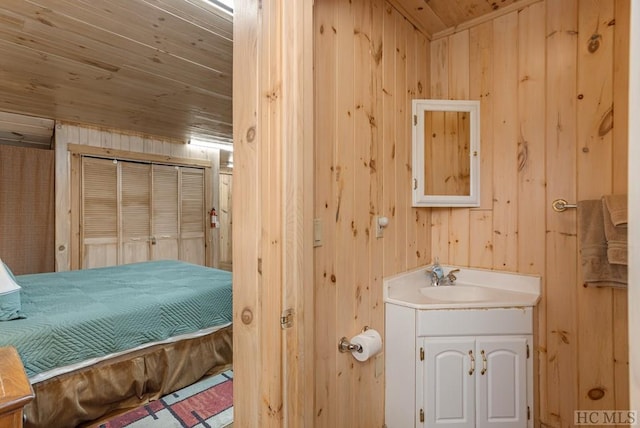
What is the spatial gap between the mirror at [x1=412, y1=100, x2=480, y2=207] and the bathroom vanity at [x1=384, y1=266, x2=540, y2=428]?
2.13ft

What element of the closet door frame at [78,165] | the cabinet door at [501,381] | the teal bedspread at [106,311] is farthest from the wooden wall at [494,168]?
the closet door frame at [78,165]

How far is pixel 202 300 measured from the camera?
2592mm

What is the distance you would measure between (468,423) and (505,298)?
663 millimetres

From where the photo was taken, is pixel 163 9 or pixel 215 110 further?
pixel 215 110

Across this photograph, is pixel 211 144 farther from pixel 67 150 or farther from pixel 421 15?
pixel 421 15

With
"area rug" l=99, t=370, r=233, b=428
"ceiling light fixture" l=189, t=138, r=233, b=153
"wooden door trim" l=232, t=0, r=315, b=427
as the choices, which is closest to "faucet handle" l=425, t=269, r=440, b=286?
"wooden door trim" l=232, t=0, r=315, b=427

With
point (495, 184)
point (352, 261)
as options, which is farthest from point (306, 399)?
point (495, 184)

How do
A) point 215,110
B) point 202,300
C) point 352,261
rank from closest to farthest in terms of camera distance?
point 352,261
point 202,300
point 215,110

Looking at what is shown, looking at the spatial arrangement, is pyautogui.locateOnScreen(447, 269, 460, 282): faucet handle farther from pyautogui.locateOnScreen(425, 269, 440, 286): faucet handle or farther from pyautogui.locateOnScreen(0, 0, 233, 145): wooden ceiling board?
pyautogui.locateOnScreen(0, 0, 233, 145): wooden ceiling board

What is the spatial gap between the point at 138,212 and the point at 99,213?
0.46 meters

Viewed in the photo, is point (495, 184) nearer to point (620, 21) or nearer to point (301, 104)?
point (620, 21)

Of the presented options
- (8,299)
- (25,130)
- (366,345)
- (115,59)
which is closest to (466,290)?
(366,345)

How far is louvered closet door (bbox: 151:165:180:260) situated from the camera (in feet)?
15.5

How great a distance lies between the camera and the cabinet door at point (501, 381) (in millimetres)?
1649
